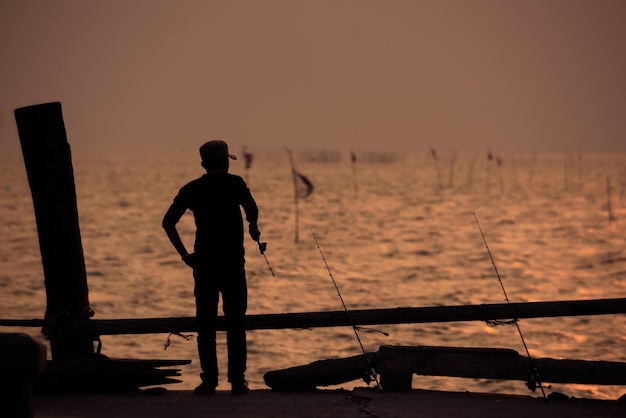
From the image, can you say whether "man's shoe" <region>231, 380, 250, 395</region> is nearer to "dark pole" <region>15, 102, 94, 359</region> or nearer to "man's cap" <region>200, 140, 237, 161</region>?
"dark pole" <region>15, 102, 94, 359</region>

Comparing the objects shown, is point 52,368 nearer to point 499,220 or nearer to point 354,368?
point 354,368

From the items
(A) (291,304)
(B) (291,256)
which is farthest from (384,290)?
(B) (291,256)

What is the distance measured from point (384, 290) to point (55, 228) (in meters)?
14.0

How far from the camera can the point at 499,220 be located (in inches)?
1623

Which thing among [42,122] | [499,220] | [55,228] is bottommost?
[499,220]

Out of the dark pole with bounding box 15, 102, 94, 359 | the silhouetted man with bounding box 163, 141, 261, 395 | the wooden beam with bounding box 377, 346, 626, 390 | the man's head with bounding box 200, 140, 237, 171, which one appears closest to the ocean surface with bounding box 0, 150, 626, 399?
the dark pole with bounding box 15, 102, 94, 359

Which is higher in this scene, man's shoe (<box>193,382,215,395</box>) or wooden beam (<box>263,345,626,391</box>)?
wooden beam (<box>263,345,626,391</box>)

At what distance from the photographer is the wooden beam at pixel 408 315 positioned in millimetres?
7137

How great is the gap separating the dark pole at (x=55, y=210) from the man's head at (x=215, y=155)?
1279mm

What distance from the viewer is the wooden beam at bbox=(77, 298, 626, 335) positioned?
7137 mm

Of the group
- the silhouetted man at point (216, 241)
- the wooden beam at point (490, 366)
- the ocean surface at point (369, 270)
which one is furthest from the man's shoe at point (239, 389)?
the ocean surface at point (369, 270)

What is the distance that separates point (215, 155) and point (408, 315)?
71.7 inches

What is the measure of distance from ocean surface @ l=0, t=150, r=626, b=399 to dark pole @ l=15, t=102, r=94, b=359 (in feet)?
14.1

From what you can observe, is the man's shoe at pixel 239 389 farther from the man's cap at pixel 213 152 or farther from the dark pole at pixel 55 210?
the man's cap at pixel 213 152
